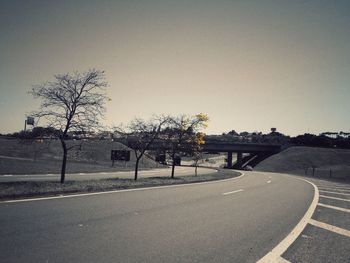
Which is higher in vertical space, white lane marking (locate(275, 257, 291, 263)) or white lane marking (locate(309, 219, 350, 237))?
white lane marking (locate(275, 257, 291, 263))

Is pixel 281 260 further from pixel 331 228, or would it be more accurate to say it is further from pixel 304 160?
pixel 304 160

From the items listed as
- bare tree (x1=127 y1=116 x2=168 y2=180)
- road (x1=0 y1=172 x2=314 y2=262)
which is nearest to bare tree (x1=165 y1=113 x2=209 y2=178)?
bare tree (x1=127 y1=116 x2=168 y2=180)

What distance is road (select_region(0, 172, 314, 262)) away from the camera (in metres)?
4.32

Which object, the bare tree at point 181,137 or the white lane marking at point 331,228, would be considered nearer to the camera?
the white lane marking at point 331,228

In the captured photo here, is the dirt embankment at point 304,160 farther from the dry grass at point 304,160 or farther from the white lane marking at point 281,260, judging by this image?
the white lane marking at point 281,260

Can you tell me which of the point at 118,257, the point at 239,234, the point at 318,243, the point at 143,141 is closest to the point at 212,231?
the point at 239,234

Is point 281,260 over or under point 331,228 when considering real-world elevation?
over

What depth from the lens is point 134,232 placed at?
5.71m

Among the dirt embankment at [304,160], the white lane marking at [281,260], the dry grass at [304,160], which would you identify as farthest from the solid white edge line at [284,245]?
the dry grass at [304,160]

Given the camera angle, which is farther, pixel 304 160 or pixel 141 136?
pixel 304 160

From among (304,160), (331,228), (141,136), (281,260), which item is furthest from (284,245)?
(304,160)

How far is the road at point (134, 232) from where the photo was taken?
432 cm

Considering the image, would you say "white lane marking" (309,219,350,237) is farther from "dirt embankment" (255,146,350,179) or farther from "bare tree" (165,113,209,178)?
"dirt embankment" (255,146,350,179)

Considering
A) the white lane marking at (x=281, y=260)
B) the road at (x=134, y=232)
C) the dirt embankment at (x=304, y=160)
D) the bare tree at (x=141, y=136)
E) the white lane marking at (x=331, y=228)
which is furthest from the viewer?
the dirt embankment at (x=304, y=160)
